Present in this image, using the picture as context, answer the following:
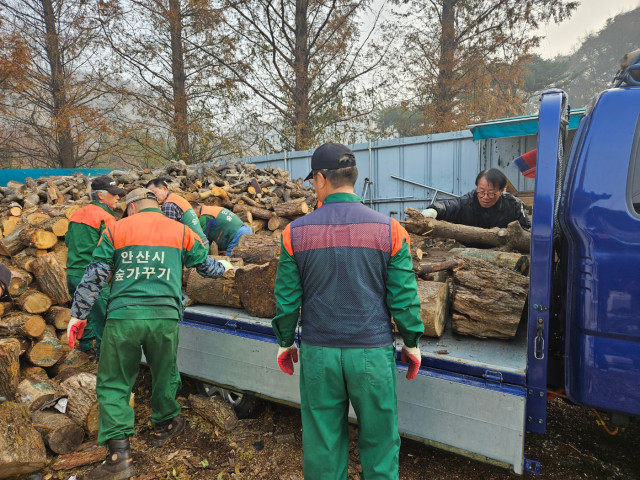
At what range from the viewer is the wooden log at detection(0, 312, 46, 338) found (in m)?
4.30

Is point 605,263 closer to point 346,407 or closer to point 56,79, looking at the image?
point 346,407

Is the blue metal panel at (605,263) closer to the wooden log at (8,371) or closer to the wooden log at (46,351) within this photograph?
the wooden log at (8,371)

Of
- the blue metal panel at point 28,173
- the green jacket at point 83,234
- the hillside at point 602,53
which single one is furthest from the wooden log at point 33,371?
the hillside at point 602,53

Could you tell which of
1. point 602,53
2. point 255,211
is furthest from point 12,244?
point 602,53

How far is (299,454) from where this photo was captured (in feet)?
9.70

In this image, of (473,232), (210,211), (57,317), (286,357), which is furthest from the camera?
(210,211)

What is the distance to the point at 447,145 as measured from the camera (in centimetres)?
930

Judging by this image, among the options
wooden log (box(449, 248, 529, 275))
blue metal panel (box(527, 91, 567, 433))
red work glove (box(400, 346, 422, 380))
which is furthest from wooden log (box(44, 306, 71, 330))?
blue metal panel (box(527, 91, 567, 433))

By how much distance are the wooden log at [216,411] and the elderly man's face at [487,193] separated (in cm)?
320

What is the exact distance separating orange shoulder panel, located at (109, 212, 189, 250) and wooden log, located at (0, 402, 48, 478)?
125 centimetres

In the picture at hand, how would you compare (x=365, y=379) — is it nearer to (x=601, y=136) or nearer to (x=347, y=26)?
(x=601, y=136)

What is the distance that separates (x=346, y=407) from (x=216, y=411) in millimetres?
1625

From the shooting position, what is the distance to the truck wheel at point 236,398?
11.1ft

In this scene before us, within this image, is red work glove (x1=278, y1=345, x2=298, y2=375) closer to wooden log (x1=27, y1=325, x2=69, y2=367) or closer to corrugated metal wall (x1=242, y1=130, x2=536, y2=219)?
wooden log (x1=27, y1=325, x2=69, y2=367)
